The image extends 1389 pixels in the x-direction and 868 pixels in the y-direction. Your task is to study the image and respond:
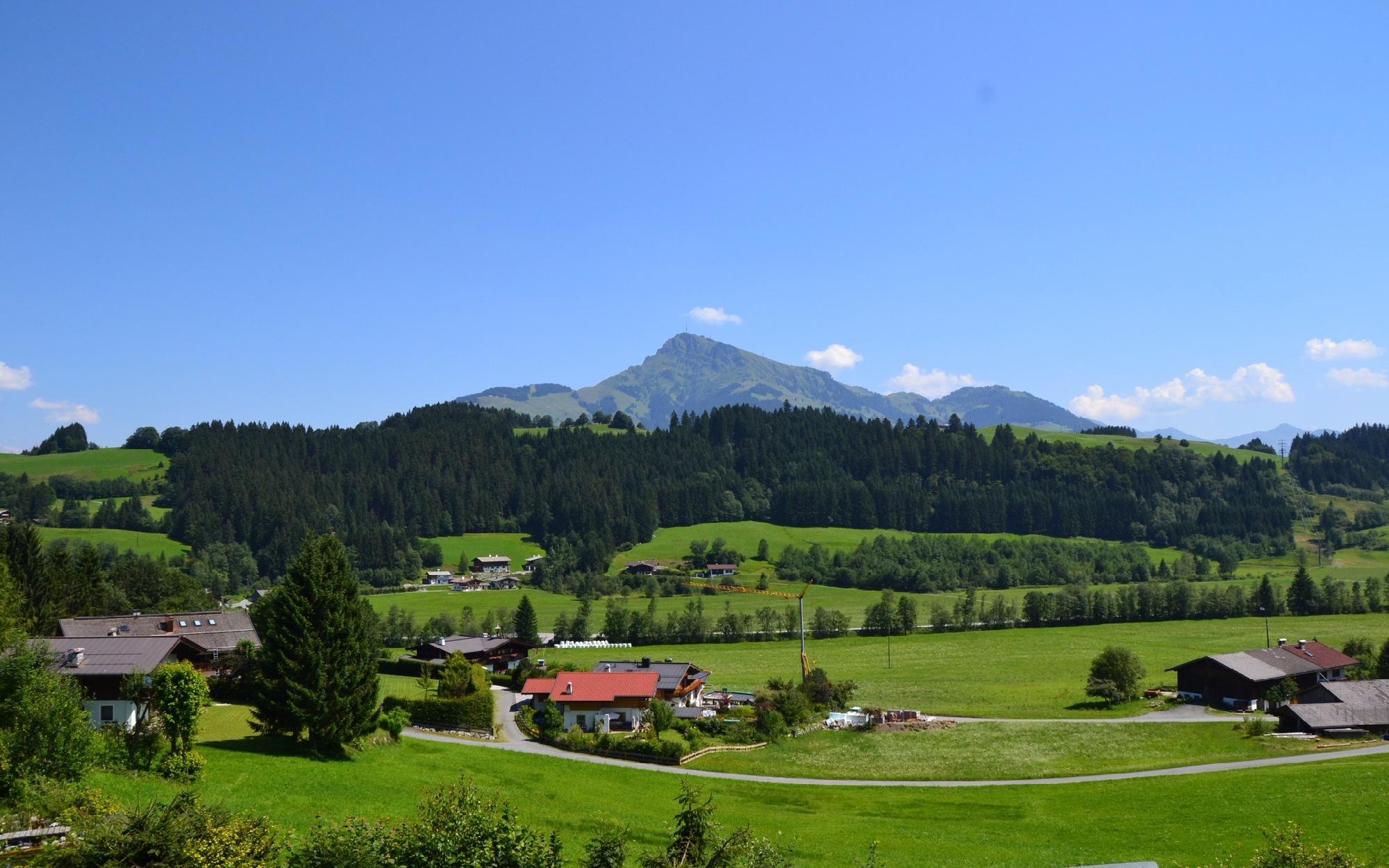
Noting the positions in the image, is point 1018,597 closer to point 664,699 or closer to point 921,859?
point 664,699

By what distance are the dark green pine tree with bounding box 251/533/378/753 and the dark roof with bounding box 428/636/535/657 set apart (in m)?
41.8

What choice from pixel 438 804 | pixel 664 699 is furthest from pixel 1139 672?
pixel 438 804

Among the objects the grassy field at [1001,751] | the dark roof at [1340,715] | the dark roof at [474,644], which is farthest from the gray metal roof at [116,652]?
the dark roof at [1340,715]

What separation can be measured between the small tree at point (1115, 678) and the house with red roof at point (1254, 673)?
4814 millimetres

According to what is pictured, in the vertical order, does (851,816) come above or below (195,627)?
below

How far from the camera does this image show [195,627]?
76.8 m

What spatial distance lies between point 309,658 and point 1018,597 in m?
127

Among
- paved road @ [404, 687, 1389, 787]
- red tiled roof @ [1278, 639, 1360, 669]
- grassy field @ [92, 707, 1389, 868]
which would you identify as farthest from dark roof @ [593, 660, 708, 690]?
red tiled roof @ [1278, 639, 1360, 669]

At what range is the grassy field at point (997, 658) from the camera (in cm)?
7725

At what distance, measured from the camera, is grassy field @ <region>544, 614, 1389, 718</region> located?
7725 centimetres

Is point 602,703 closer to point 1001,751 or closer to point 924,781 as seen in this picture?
point 924,781

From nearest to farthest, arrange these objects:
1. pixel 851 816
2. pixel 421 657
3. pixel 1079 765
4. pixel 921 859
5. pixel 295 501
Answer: pixel 921 859 < pixel 851 816 < pixel 1079 765 < pixel 421 657 < pixel 295 501

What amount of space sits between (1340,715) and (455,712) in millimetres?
56862

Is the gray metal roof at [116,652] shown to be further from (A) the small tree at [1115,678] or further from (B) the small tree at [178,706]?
(A) the small tree at [1115,678]
